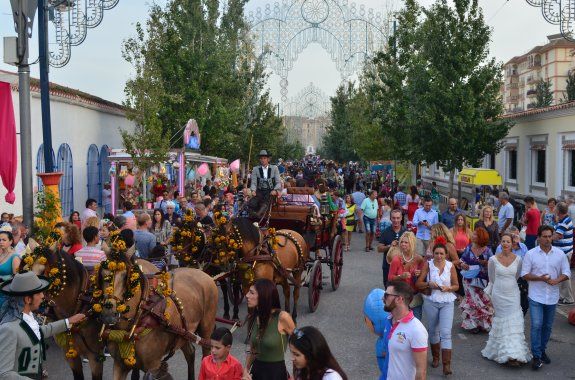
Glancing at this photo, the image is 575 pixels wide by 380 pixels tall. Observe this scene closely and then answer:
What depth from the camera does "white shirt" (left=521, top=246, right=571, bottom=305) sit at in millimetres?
8266

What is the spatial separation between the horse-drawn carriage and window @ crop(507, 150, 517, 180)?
16.4 m

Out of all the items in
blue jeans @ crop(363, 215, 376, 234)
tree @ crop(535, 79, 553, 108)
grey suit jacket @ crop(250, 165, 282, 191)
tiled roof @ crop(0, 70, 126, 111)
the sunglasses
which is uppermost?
tree @ crop(535, 79, 553, 108)

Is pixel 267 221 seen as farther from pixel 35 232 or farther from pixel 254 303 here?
pixel 254 303

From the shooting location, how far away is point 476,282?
9789 mm

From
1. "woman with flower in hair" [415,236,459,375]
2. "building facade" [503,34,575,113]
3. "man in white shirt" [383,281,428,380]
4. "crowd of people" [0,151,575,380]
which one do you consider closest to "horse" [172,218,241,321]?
"crowd of people" [0,151,575,380]

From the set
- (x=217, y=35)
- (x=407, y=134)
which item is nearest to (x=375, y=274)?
(x=407, y=134)

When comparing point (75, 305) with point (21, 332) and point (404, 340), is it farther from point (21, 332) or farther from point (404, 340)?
point (404, 340)

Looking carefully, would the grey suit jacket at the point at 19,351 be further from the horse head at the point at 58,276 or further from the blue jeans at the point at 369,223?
the blue jeans at the point at 369,223

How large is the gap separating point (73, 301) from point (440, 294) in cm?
427

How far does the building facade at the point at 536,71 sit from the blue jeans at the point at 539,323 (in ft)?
224

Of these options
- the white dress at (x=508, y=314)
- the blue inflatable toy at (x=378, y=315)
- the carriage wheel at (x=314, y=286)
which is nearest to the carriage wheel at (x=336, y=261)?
the carriage wheel at (x=314, y=286)

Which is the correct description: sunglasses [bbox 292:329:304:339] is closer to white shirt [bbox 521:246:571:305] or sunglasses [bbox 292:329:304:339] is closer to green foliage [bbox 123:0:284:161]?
white shirt [bbox 521:246:571:305]

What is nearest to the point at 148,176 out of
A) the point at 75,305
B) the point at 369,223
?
the point at 369,223

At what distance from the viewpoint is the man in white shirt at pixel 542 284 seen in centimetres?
827
